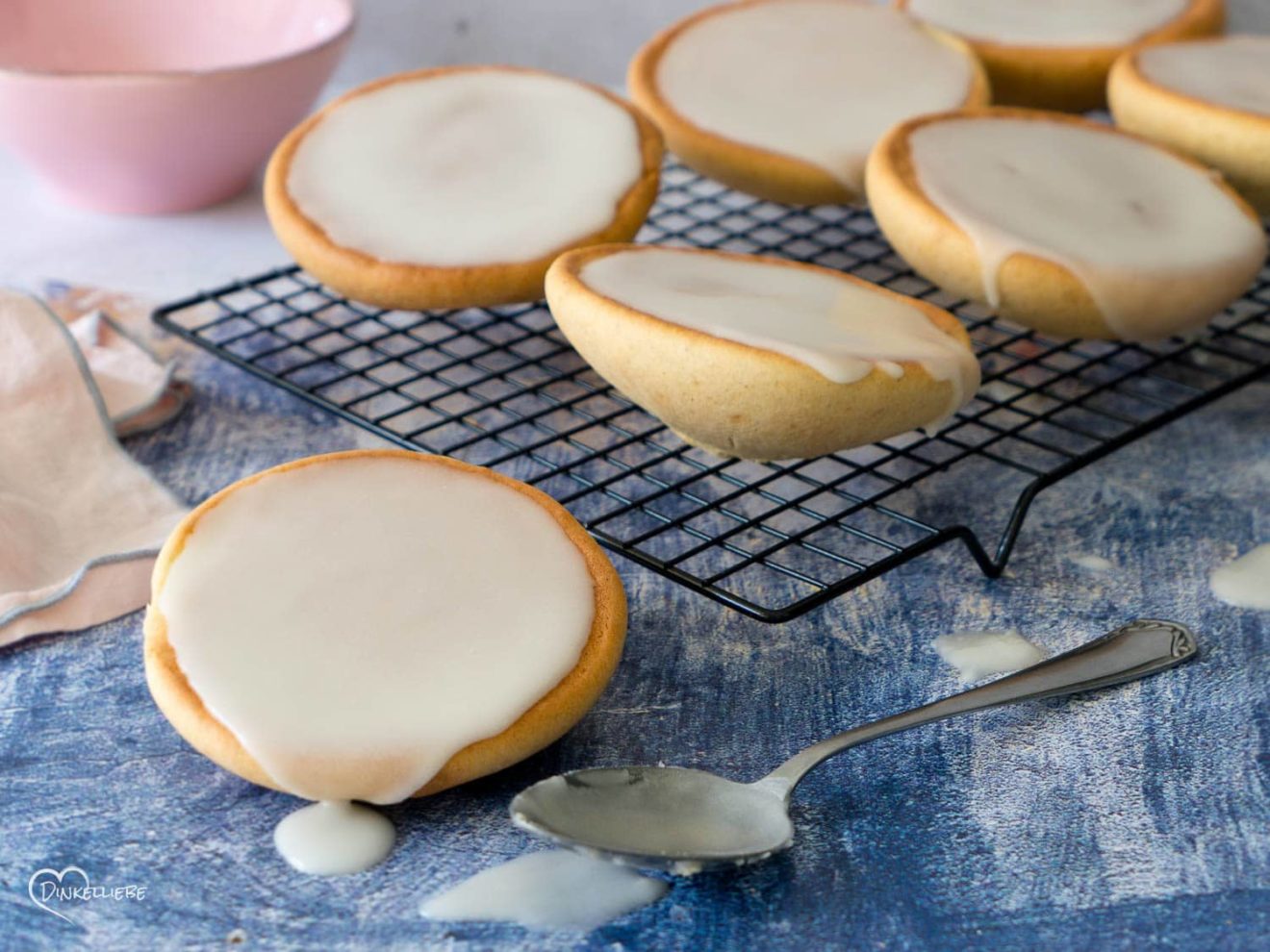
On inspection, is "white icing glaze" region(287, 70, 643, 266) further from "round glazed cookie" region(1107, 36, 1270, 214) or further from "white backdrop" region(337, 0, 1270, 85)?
"white backdrop" region(337, 0, 1270, 85)

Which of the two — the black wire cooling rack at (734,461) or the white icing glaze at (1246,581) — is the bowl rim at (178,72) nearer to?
the black wire cooling rack at (734,461)

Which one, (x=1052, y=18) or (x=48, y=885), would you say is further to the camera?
(x=1052, y=18)

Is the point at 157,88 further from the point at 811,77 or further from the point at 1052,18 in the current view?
the point at 1052,18

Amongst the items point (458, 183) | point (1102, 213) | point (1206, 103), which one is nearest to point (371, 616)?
point (458, 183)

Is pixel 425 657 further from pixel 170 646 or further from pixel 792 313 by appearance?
pixel 792 313

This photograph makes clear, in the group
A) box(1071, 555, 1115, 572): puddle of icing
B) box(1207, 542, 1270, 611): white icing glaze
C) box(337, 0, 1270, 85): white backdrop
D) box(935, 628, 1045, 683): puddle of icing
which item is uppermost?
box(337, 0, 1270, 85): white backdrop

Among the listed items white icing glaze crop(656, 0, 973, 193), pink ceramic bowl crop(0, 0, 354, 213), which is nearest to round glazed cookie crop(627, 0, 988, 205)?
white icing glaze crop(656, 0, 973, 193)

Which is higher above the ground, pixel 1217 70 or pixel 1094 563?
pixel 1217 70
